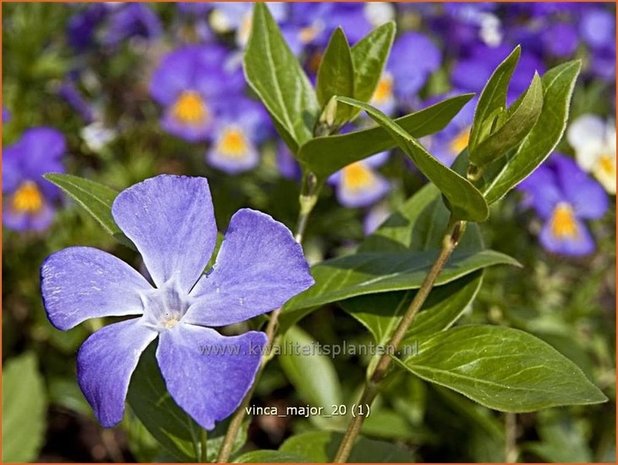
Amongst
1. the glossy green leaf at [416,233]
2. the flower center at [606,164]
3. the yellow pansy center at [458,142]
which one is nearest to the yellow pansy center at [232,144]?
the yellow pansy center at [458,142]

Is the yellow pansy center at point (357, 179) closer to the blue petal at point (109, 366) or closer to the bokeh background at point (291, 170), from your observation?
the bokeh background at point (291, 170)

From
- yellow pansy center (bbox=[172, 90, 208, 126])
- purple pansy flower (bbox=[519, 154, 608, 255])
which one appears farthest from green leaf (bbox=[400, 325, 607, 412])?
yellow pansy center (bbox=[172, 90, 208, 126])

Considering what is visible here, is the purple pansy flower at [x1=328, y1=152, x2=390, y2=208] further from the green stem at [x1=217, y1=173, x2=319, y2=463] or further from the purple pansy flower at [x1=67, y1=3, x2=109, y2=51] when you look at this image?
the green stem at [x1=217, y1=173, x2=319, y2=463]

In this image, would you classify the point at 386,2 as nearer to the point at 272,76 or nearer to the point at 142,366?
the point at 272,76

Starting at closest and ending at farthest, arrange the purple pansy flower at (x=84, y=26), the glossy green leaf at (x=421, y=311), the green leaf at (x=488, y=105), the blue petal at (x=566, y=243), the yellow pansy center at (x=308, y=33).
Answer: the green leaf at (x=488, y=105), the glossy green leaf at (x=421, y=311), the blue petal at (x=566, y=243), the yellow pansy center at (x=308, y=33), the purple pansy flower at (x=84, y=26)

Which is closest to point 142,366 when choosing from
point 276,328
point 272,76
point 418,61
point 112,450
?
point 276,328
